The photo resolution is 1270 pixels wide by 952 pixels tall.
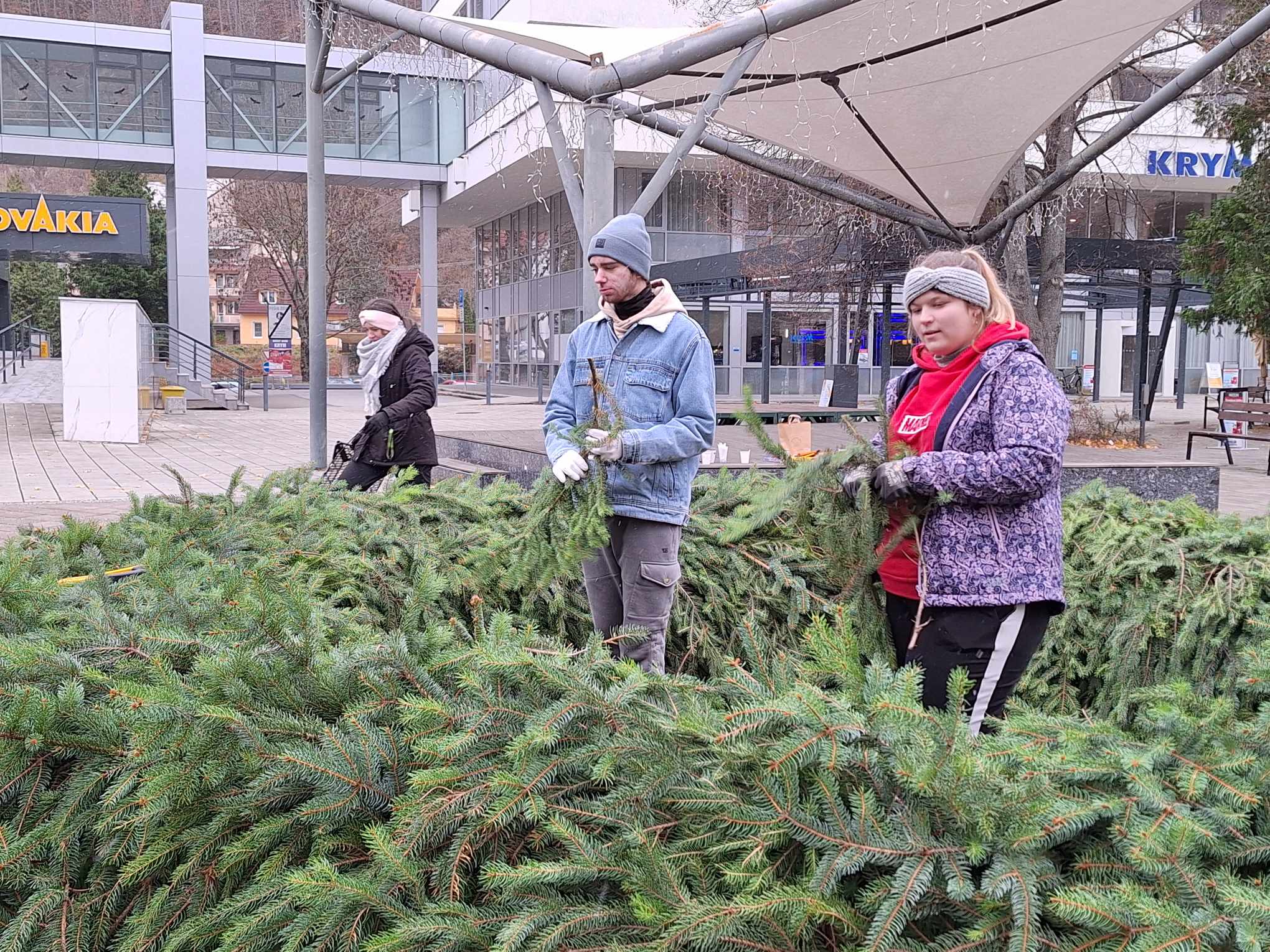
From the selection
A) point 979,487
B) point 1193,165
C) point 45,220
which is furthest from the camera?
point 1193,165

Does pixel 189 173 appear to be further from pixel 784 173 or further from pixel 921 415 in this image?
pixel 921 415

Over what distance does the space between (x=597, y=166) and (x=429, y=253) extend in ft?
82.0

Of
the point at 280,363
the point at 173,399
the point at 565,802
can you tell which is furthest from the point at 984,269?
the point at 280,363

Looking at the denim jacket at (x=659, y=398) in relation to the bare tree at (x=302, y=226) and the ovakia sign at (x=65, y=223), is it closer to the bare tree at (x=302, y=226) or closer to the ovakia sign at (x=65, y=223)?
the ovakia sign at (x=65, y=223)

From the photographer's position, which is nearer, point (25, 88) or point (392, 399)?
point (392, 399)

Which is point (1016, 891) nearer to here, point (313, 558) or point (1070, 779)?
point (1070, 779)

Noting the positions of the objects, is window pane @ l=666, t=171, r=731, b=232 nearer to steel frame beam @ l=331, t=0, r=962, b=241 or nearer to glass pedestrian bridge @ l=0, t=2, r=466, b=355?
glass pedestrian bridge @ l=0, t=2, r=466, b=355

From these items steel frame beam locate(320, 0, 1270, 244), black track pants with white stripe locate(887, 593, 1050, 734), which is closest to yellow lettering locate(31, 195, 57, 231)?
steel frame beam locate(320, 0, 1270, 244)

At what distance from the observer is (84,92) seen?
27.2 metres

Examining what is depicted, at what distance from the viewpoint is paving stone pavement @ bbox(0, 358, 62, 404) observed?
84.2 ft

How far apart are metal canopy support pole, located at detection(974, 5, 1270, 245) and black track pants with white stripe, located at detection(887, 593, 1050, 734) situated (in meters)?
5.95

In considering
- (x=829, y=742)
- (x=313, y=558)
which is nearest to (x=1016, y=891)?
(x=829, y=742)

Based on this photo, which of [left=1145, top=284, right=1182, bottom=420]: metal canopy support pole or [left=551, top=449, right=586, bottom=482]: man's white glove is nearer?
[left=551, top=449, right=586, bottom=482]: man's white glove

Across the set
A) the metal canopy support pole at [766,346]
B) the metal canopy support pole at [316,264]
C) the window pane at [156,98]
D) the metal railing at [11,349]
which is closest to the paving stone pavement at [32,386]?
the metal railing at [11,349]
